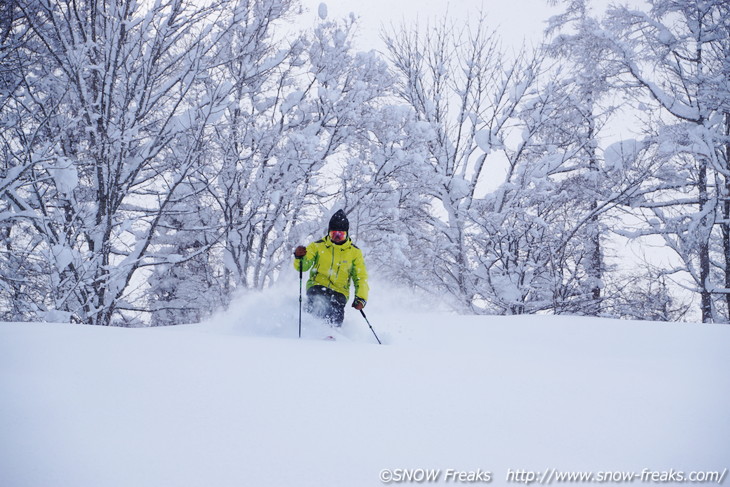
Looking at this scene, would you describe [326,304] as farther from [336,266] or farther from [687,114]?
[687,114]

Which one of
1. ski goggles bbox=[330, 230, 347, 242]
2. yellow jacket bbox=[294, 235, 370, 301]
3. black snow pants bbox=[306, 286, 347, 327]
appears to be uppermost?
ski goggles bbox=[330, 230, 347, 242]

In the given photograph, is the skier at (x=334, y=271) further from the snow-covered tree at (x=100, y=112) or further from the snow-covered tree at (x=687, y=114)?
the snow-covered tree at (x=687, y=114)

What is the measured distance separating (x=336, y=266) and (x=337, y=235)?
422mm

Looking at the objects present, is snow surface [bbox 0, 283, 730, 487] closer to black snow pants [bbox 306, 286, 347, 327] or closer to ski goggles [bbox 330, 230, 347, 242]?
black snow pants [bbox 306, 286, 347, 327]

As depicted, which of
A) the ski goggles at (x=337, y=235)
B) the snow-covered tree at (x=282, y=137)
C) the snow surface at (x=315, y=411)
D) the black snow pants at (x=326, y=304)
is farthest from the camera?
the snow-covered tree at (x=282, y=137)

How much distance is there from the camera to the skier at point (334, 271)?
579cm

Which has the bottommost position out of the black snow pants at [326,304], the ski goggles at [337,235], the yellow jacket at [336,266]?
the black snow pants at [326,304]

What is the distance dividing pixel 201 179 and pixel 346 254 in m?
6.27

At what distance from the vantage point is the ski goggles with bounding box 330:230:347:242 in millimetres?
5840

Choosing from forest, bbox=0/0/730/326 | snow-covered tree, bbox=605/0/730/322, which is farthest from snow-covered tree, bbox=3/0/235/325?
snow-covered tree, bbox=605/0/730/322

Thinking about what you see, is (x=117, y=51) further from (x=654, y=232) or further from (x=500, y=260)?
(x=654, y=232)

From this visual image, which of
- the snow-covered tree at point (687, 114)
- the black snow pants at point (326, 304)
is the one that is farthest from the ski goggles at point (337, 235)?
the snow-covered tree at point (687, 114)

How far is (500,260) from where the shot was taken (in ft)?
39.3

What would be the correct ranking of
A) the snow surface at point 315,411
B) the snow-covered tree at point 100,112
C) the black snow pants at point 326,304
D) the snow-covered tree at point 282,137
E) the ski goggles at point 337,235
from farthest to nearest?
1. the snow-covered tree at point 282,137
2. the snow-covered tree at point 100,112
3. the ski goggles at point 337,235
4. the black snow pants at point 326,304
5. the snow surface at point 315,411
